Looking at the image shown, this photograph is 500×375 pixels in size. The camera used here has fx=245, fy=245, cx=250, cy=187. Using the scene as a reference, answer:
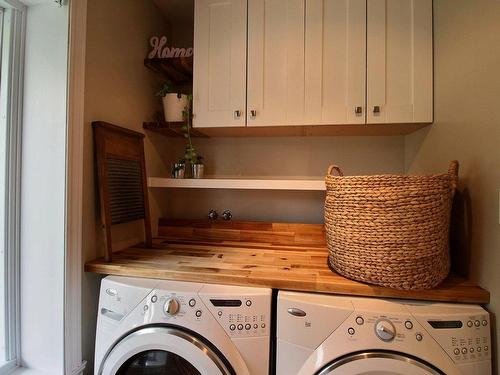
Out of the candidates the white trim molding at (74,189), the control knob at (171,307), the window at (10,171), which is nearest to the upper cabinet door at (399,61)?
the control knob at (171,307)

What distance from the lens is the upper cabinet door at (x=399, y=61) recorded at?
4.10 feet

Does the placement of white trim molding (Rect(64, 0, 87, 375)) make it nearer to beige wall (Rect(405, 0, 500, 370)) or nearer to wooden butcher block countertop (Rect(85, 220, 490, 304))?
wooden butcher block countertop (Rect(85, 220, 490, 304))

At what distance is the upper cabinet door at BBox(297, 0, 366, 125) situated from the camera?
131 centimetres

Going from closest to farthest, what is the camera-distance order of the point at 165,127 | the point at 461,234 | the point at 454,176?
the point at 454,176, the point at 461,234, the point at 165,127

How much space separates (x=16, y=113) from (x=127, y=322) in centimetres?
104

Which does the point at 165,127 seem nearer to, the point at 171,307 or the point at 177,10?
the point at 177,10

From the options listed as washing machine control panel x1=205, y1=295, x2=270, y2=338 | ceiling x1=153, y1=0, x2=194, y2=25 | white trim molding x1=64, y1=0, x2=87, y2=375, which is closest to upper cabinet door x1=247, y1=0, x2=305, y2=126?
ceiling x1=153, y1=0, x2=194, y2=25

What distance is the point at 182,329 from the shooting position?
3.22 feet

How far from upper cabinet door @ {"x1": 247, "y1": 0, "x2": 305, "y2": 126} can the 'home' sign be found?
1.35ft

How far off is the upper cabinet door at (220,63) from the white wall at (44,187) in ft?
2.13

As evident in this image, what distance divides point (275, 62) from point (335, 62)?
33 cm

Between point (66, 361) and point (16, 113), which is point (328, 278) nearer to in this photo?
point (66, 361)

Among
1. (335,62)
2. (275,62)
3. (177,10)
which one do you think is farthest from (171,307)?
(177,10)

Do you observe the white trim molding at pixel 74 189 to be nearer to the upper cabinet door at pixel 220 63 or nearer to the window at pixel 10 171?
the window at pixel 10 171
